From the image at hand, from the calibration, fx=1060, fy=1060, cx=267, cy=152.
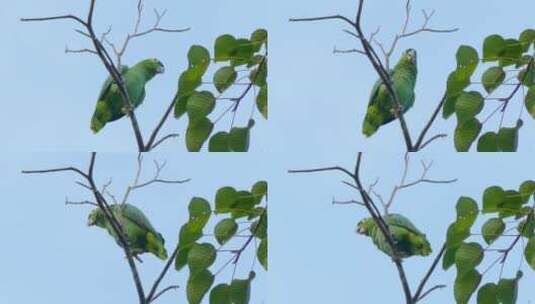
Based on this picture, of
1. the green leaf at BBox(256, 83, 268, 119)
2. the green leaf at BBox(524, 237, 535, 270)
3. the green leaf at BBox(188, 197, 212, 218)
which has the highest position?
the green leaf at BBox(256, 83, 268, 119)

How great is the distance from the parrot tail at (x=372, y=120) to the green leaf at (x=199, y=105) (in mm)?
320

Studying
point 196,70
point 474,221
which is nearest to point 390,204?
point 474,221

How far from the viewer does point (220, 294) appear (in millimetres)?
2109

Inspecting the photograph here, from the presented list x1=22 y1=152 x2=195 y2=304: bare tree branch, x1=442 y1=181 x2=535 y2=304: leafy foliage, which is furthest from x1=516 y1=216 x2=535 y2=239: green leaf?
x1=22 y1=152 x2=195 y2=304: bare tree branch

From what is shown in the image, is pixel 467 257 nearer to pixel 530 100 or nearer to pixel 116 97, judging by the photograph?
pixel 530 100

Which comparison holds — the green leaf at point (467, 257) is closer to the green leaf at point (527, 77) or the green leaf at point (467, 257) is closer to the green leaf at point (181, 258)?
the green leaf at point (527, 77)

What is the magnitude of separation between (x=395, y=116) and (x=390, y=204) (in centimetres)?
19

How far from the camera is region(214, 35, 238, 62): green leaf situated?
2.18m

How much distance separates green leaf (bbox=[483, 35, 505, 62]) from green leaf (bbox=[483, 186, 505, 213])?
11.5 inches

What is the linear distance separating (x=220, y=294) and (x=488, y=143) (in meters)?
0.63

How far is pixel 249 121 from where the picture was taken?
218 cm

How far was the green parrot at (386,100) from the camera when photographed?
2.18m

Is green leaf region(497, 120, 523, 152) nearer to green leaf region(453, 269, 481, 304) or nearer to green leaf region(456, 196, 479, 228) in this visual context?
green leaf region(456, 196, 479, 228)

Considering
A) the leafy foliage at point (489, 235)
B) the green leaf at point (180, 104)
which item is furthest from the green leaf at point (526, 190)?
the green leaf at point (180, 104)
